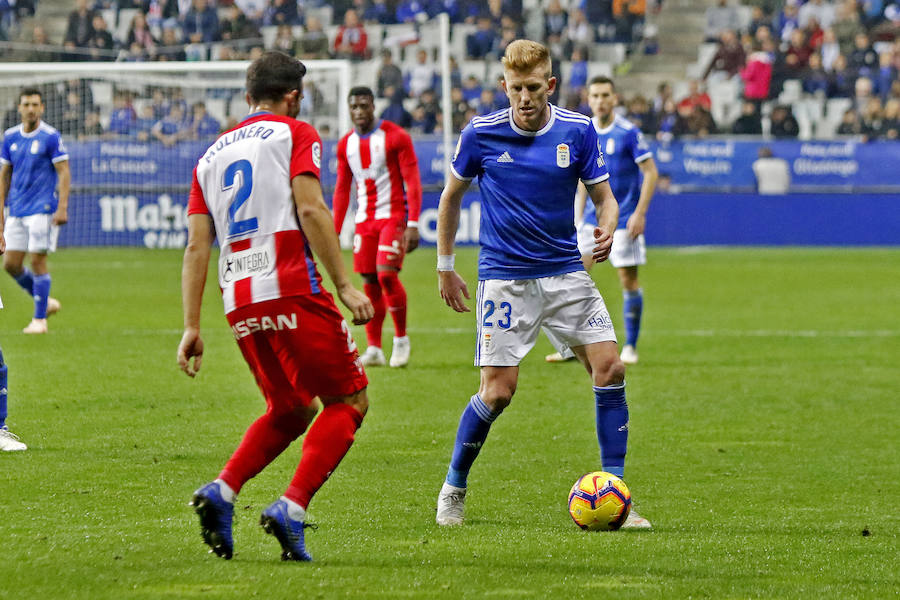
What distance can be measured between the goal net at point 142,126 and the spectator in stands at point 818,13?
13844mm

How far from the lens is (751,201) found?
1089 inches

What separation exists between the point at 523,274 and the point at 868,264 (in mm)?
18685

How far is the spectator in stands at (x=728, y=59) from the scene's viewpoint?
3225cm

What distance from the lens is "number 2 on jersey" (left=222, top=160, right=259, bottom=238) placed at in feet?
16.1

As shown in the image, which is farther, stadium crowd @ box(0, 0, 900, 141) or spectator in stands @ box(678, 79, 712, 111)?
spectator in stands @ box(678, 79, 712, 111)

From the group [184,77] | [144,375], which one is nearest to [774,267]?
[184,77]

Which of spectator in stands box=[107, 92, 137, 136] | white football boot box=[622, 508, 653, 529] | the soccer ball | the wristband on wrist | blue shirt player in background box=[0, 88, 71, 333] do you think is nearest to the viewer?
the soccer ball

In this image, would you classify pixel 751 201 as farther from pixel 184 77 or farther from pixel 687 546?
pixel 687 546

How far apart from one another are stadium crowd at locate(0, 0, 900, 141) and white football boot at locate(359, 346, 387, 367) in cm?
1716

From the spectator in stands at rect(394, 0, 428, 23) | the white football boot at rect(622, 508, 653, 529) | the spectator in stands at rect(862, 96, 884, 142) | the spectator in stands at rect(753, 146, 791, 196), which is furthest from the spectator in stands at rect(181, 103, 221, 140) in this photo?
the white football boot at rect(622, 508, 653, 529)

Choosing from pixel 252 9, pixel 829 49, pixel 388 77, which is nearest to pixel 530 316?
pixel 388 77

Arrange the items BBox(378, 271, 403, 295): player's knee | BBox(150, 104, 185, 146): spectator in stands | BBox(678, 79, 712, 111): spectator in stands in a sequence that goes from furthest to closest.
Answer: BBox(678, 79, 712, 111): spectator in stands → BBox(150, 104, 185, 146): spectator in stands → BBox(378, 271, 403, 295): player's knee

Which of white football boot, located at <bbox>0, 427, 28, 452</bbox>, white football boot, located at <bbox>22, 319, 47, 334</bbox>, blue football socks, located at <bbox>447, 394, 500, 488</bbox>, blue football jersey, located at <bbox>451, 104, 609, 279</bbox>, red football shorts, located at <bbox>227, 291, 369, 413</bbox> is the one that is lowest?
white football boot, located at <bbox>22, 319, 47, 334</bbox>

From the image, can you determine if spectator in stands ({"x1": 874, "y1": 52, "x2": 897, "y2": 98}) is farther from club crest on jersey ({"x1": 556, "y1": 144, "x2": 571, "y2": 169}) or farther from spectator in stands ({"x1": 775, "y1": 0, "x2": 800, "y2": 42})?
club crest on jersey ({"x1": 556, "y1": 144, "x2": 571, "y2": 169})
